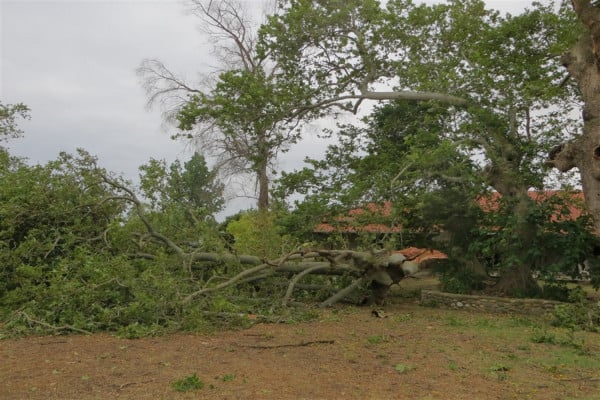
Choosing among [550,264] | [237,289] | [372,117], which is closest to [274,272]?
[237,289]

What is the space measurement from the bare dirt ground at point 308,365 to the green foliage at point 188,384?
0.17 ft

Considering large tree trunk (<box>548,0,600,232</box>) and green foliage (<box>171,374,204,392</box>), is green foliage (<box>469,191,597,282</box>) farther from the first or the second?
green foliage (<box>171,374,204,392</box>)

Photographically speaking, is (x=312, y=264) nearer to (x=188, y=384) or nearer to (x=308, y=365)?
(x=308, y=365)

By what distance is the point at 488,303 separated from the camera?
11.6m

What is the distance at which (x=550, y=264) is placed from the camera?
11.5m

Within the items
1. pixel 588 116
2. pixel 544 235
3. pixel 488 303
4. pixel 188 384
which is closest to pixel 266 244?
pixel 488 303

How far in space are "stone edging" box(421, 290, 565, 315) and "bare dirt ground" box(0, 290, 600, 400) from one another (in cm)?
280

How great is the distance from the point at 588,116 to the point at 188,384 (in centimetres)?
845

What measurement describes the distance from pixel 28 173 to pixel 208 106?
463 centimetres

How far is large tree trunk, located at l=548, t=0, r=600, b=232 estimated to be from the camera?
29.3ft

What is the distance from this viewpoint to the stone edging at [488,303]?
36.0ft

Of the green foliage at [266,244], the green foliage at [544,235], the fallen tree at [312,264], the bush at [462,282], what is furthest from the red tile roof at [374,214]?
the bush at [462,282]

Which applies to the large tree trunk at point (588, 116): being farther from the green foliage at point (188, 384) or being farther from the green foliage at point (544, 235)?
the green foliage at point (188, 384)

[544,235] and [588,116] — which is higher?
[588,116]
